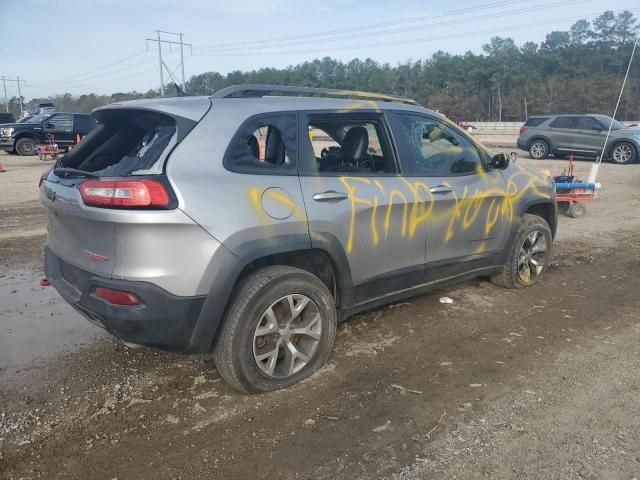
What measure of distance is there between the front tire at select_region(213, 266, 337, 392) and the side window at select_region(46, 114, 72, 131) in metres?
21.3

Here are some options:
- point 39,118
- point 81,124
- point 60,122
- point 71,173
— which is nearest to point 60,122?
point 60,122

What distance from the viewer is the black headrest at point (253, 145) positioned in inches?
123

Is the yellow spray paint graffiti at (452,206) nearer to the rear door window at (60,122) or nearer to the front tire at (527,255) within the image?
the front tire at (527,255)

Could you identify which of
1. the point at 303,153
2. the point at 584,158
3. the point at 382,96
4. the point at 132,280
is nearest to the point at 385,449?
the point at 132,280

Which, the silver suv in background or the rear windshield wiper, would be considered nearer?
the rear windshield wiper

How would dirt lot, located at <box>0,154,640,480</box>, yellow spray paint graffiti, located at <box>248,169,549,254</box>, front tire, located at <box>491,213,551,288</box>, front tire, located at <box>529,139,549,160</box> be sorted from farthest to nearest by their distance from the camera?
front tire, located at <box>529,139,549,160</box>
front tire, located at <box>491,213,551,288</box>
yellow spray paint graffiti, located at <box>248,169,549,254</box>
dirt lot, located at <box>0,154,640,480</box>

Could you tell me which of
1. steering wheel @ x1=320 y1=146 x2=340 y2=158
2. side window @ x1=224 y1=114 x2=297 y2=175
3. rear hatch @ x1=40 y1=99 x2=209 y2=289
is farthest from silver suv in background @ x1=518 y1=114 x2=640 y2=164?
rear hatch @ x1=40 y1=99 x2=209 y2=289

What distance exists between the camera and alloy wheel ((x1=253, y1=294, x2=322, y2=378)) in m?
3.08

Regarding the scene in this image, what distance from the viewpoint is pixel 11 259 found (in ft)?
20.4

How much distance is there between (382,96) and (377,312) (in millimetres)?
1852

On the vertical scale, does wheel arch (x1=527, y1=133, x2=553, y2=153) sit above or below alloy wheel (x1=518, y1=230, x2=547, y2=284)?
above

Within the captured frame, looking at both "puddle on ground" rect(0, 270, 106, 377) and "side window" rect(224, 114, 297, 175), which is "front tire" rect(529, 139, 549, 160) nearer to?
"side window" rect(224, 114, 297, 175)

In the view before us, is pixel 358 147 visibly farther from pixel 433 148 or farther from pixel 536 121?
pixel 536 121

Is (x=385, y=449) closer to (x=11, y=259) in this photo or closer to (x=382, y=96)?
(x=382, y=96)
